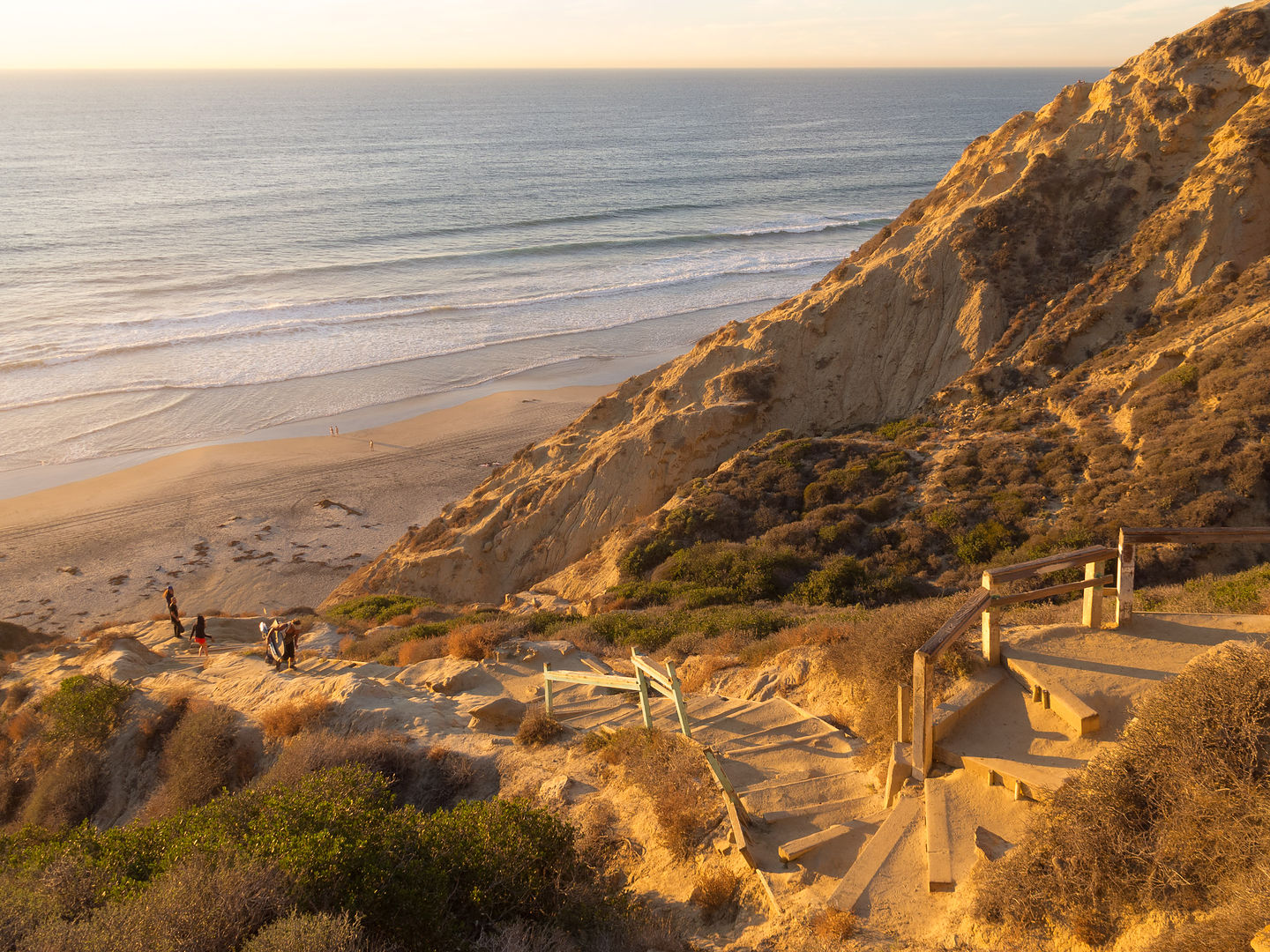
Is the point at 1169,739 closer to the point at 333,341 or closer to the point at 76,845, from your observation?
the point at 76,845

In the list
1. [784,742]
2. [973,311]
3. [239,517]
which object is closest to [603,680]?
[784,742]

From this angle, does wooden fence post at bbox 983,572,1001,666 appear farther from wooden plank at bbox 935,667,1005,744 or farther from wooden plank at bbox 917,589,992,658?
wooden plank at bbox 917,589,992,658

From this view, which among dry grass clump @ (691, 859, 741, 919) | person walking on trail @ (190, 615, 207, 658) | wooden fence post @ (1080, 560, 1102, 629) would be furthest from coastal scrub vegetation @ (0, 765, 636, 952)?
person walking on trail @ (190, 615, 207, 658)

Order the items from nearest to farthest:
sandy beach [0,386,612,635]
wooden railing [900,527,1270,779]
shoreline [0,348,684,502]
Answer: wooden railing [900,527,1270,779]
sandy beach [0,386,612,635]
shoreline [0,348,684,502]

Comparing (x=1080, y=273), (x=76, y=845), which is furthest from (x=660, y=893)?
(x=1080, y=273)

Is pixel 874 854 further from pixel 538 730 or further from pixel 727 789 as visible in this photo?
pixel 538 730

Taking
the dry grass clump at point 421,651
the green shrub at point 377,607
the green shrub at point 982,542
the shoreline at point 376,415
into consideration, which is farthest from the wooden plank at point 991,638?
the shoreline at point 376,415
